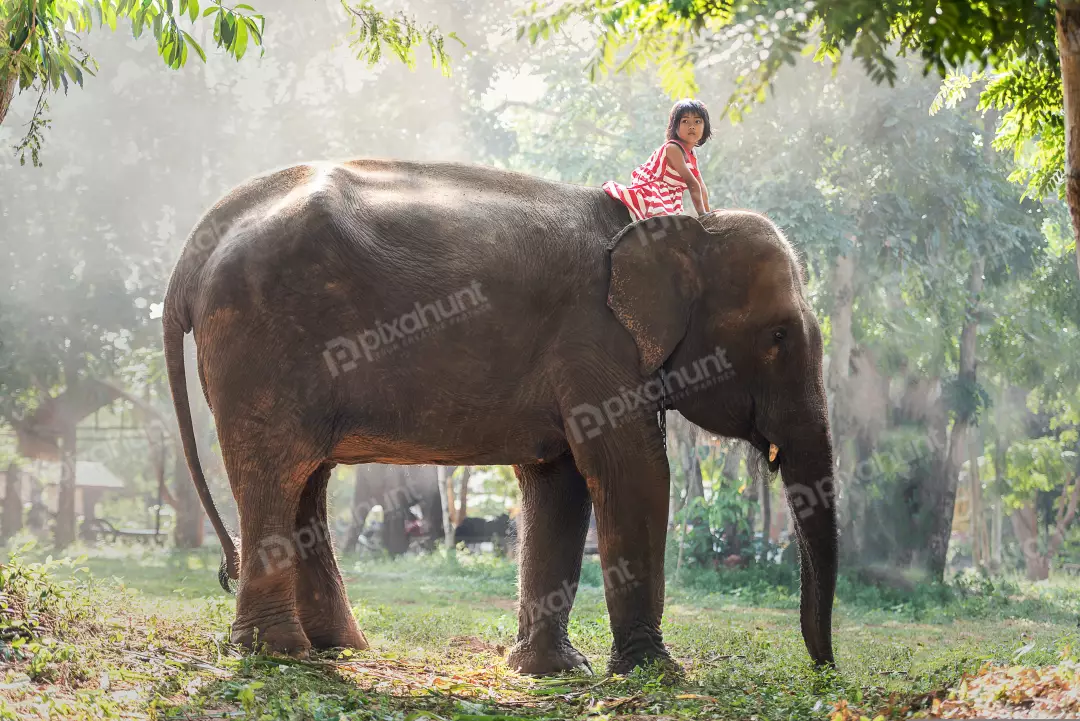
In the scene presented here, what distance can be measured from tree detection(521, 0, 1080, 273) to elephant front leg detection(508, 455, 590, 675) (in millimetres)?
2070

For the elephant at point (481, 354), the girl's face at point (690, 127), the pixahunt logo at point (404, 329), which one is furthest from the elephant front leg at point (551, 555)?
the girl's face at point (690, 127)

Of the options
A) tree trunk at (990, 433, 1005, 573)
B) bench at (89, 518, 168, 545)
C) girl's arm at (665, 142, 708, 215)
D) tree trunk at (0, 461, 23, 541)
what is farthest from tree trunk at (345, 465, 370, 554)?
girl's arm at (665, 142, 708, 215)

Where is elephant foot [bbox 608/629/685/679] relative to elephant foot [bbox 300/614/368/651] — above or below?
below

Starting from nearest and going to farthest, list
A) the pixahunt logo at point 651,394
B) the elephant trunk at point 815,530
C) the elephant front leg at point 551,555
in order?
the elephant trunk at point 815,530 → the pixahunt logo at point 651,394 → the elephant front leg at point 551,555

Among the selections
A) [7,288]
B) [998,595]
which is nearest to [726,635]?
[998,595]

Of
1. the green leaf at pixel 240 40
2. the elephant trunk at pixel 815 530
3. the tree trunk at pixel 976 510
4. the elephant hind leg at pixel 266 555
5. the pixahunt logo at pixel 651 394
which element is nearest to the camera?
the green leaf at pixel 240 40

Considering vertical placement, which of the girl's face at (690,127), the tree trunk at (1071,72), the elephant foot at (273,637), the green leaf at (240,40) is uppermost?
the green leaf at (240,40)

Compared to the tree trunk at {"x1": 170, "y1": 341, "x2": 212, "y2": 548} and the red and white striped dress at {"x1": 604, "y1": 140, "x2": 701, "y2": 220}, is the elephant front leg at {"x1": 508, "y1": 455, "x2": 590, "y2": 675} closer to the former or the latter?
the red and white striped dress at {"x1": 604, "y1": 140, "x2": 701, "y2": 220}

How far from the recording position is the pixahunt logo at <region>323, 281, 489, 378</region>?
4922mm

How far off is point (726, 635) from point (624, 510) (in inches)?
120

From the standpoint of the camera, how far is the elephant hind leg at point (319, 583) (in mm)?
5480

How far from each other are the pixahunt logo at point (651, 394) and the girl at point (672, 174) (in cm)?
80

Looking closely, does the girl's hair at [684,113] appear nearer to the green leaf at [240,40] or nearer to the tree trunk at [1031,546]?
the green leaf at [240,40]

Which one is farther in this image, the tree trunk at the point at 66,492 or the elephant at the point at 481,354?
the tree trunk at the point at 66,492
